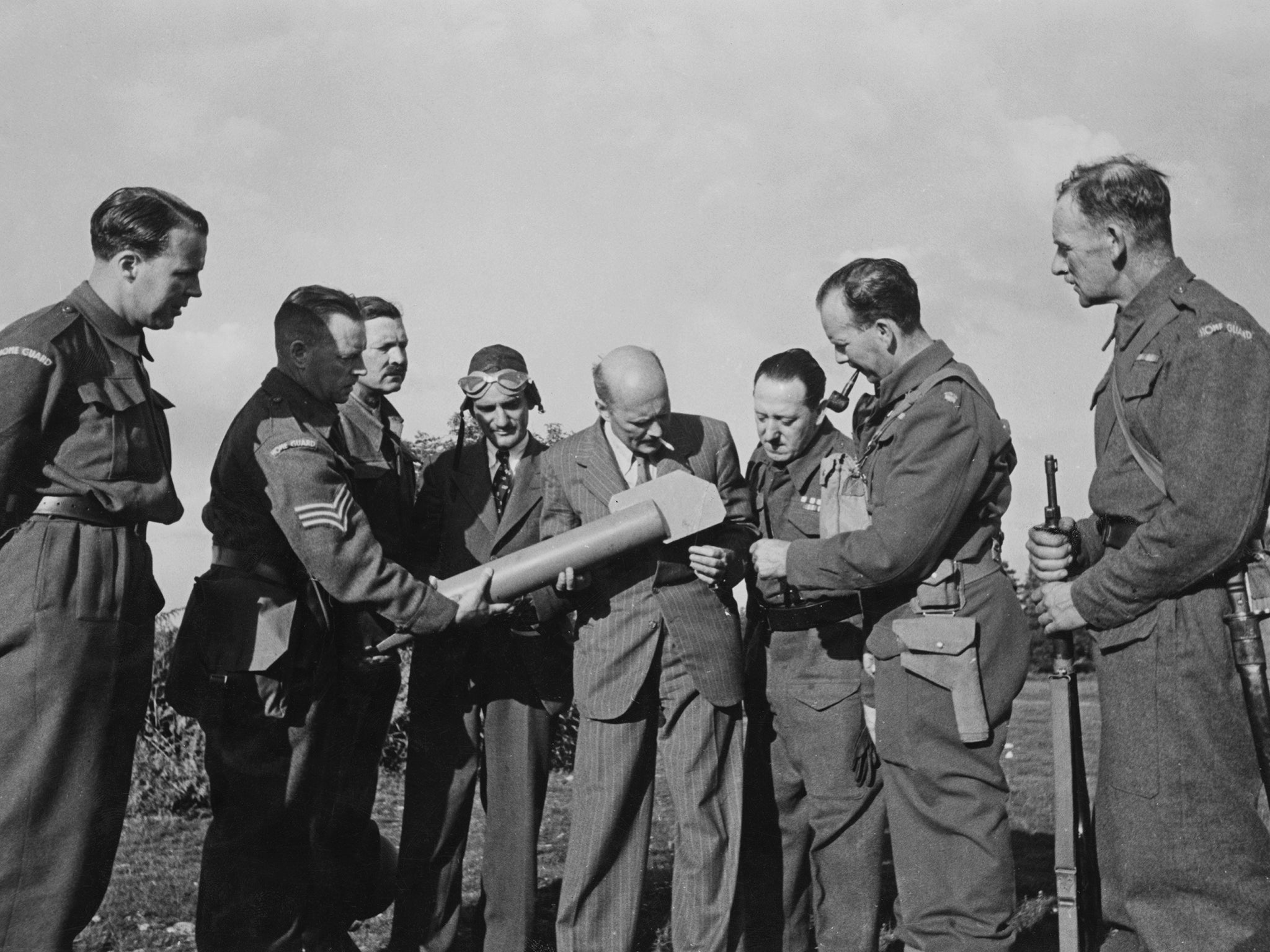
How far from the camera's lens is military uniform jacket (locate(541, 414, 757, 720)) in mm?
4602

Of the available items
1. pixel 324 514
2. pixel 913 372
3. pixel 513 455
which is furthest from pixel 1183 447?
pixel 513 455

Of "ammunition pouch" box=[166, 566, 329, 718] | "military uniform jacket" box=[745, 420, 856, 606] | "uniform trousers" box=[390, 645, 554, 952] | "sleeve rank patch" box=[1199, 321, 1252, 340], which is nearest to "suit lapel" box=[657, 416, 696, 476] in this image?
"military uniform jacket" box=[745, 420, 856, 606]

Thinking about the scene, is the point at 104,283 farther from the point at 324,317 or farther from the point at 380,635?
the point at 380,635

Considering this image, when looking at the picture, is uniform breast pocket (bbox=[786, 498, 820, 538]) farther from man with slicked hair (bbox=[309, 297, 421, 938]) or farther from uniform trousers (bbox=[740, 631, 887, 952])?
man with slicked hair (bbox=[309, 297, 421, 938])

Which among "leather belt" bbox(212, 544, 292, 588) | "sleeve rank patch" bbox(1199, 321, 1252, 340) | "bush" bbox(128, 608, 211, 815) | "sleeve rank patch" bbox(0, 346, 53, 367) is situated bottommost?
"bush" bbox(128, 608, 211, 815)

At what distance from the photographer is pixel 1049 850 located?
272 inches

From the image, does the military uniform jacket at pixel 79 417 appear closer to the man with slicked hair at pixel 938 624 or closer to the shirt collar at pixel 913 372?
the man with slicked hair at pixel 938 624

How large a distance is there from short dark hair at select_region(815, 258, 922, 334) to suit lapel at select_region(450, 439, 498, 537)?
70.8 inches

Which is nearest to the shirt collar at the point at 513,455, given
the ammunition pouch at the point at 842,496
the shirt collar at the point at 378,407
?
the shirt collar at the point at 378,407

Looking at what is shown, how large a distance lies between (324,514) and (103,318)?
96cm

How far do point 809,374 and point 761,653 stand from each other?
1194 millimetres

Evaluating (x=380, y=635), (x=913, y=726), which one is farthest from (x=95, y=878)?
(x=913, y=726)

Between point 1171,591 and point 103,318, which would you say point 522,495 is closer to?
point 103,318

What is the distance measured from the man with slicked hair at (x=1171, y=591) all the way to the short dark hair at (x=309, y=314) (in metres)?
2.67
